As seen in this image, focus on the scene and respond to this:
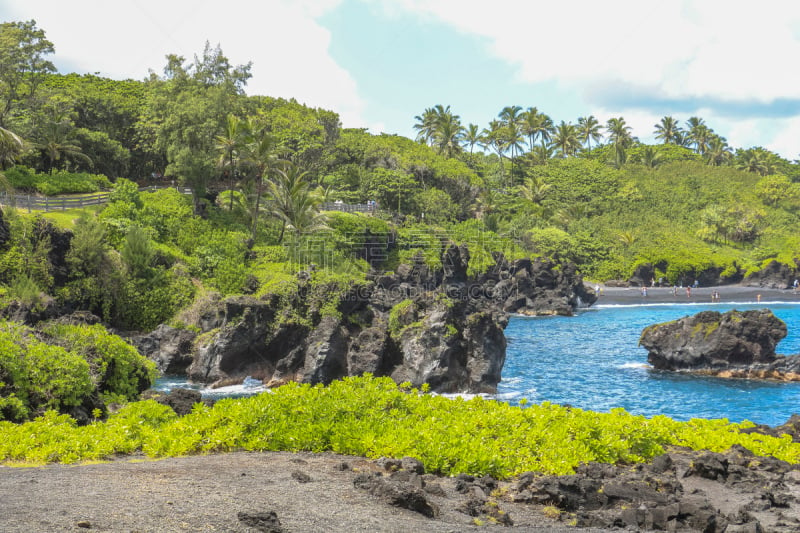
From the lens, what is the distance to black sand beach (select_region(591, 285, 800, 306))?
8088 cm

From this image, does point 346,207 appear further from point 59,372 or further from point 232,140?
point 59,372

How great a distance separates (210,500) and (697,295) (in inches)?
3429

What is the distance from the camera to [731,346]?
4066 cm

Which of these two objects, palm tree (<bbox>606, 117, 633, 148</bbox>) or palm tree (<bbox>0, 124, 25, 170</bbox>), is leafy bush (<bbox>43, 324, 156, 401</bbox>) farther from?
palm tree (<bbox>606, 117, 633, 148</bbox>)

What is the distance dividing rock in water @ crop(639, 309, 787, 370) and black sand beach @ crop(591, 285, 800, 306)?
40.2 metres

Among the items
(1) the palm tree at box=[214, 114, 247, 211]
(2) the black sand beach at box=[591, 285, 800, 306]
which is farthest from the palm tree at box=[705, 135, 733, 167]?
(1) the palm tree at box=[214, 114, 247, 211]

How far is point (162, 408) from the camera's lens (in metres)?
16.4

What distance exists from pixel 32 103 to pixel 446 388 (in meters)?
49.9

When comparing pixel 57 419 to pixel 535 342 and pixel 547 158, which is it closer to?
pixel 535 342

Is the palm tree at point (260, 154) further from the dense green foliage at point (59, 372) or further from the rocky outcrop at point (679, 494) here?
the rocky outcrop at point (679, 494)

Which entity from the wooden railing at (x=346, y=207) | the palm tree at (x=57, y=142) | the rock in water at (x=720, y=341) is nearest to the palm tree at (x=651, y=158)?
the wooden railing at (x=346, y=207)

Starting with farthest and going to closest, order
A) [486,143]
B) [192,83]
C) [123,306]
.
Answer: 1. [486,143]
2. [192,83]
3. [123,306]

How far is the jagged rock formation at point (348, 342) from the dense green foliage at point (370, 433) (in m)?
18.1

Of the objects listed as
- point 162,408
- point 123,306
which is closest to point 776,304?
point 123,306
